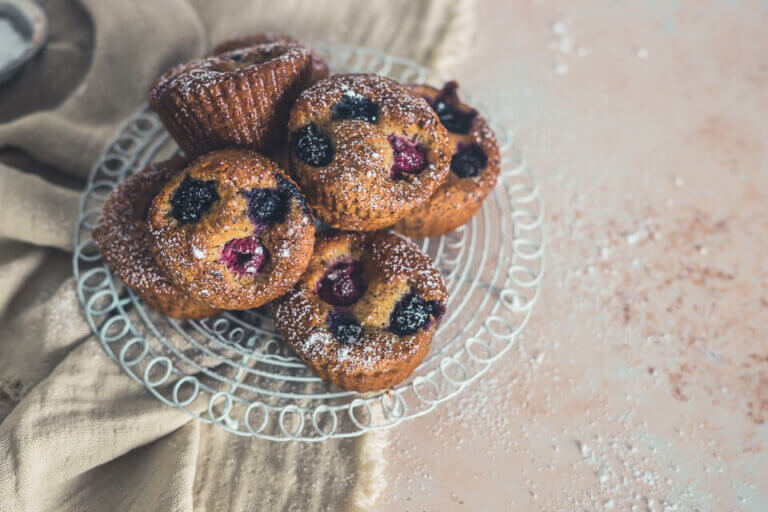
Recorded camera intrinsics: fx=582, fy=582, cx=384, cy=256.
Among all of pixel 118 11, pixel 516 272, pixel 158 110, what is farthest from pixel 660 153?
pixel 118 11

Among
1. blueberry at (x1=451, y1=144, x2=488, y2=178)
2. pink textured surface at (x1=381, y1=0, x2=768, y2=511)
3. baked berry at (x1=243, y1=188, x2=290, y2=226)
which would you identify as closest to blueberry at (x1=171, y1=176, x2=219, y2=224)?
baked berry at (x1=243, y1=188, x2=290, y2=226)

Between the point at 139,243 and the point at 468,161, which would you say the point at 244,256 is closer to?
the point at 139,243

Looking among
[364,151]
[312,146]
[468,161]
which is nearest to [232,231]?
[312,146]

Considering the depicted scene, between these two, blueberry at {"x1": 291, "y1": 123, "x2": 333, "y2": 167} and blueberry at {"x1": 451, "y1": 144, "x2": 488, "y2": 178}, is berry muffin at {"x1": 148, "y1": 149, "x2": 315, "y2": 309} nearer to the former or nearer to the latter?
blueberry at {"x1": 291, "y1": 123, "x2": 333, "y2": 167}

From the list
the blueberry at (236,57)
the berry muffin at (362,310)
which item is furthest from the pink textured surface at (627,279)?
the blueberry at (236,57)

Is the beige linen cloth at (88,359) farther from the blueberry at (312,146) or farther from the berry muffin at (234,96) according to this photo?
the blueberry at (312,146)

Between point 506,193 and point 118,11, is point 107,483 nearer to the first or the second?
point 506,193

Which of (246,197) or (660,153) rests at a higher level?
(246,197)
